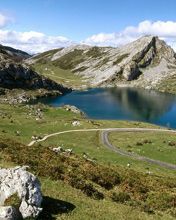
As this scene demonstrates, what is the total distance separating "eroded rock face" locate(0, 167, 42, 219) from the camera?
23547 millimetres

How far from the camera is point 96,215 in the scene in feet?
89.9

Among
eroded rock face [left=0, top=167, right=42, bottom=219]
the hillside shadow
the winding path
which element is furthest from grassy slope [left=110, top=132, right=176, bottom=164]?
eroded rock face [left=0, top=167, right=42, bottom=219]

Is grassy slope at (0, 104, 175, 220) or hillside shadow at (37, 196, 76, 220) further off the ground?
hillside shadow at (37, 196, 76, 220)

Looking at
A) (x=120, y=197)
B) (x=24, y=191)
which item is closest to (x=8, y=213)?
(x=24, y=191)

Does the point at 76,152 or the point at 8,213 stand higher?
the point at 8,213

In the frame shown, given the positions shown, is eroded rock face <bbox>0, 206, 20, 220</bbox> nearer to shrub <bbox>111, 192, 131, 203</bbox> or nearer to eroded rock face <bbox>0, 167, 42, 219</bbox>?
eroded rock face <bbox>0, 167, 42, 219</bbox>

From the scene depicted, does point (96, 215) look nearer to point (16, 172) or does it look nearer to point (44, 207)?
point (44, 207)

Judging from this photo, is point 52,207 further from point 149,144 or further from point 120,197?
point 149,144

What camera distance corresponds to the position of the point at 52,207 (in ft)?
87.7

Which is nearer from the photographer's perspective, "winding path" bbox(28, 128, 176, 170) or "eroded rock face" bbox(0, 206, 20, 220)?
"eroded rock face" bbox(0, 206, 20, 220)

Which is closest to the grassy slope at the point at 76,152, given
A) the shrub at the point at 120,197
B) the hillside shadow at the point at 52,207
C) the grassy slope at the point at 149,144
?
the hillside shadow at the point at 52,207

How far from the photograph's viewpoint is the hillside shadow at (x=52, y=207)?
25.2 m

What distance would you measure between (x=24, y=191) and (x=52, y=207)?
357cm

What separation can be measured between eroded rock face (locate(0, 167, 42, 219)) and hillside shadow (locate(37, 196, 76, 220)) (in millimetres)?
977
